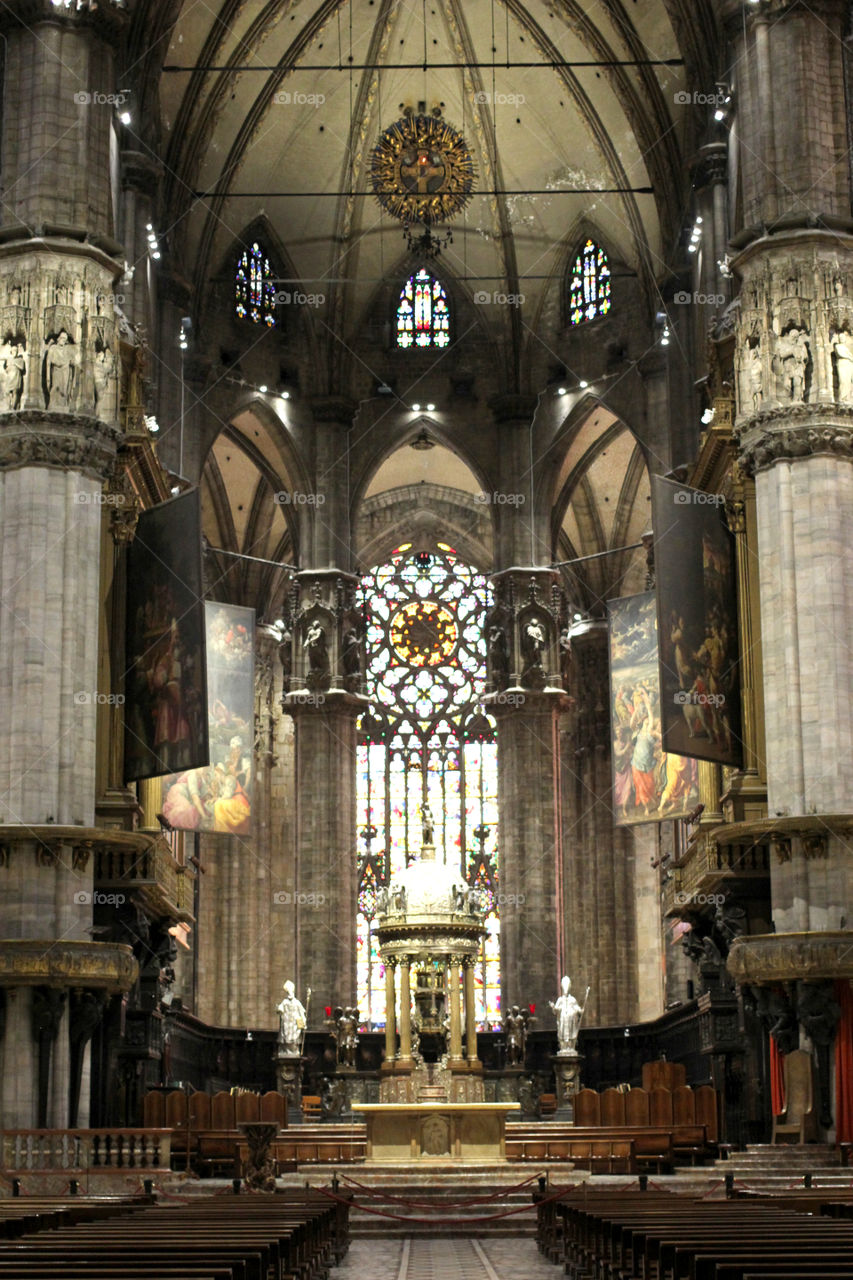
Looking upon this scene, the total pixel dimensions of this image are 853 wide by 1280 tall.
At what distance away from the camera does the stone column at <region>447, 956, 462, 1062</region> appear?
111 feet

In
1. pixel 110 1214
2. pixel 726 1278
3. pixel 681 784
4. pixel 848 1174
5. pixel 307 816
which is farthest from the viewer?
pixel 307 816

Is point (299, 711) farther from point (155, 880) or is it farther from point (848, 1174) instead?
point (848, 1174)

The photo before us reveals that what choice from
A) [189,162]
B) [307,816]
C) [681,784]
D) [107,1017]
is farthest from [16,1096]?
[189,162]

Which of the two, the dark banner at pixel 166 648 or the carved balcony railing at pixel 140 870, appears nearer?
the carved balcony railing at pixel 140 870

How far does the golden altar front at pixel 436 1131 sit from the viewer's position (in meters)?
29.3

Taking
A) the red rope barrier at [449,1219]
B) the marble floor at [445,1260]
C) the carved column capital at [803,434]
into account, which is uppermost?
the carved column capital at [803,434]

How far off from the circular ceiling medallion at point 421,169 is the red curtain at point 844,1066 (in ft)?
71.3

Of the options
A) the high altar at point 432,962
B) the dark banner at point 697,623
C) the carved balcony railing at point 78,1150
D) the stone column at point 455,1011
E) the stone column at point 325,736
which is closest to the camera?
the carved balcony railing at point 78,1150

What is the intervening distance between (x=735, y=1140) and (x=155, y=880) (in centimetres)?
1091

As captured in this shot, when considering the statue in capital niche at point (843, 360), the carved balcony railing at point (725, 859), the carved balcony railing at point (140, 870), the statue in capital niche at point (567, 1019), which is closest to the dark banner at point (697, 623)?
the carved balcony railing at point (725, 859)

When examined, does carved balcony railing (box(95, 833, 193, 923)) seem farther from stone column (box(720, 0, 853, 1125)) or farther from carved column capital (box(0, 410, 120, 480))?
stone column (box(720, 0, 853, 1125))

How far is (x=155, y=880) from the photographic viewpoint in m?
32.3

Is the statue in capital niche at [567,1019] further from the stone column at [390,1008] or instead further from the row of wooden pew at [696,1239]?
the row of wooden pew at [696,1239]

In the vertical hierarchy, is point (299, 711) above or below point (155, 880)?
above
